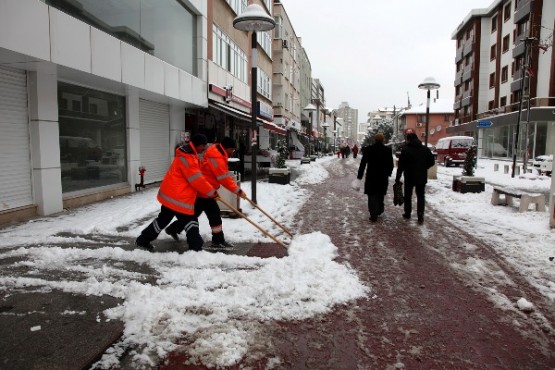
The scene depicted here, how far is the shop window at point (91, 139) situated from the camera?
356 inches

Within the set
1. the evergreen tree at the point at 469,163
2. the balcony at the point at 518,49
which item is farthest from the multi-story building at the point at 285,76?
the evergreen tree at the point at 469,163

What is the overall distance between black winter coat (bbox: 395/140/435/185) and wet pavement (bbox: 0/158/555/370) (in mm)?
2992

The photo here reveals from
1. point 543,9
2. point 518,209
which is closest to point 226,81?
point 518,209

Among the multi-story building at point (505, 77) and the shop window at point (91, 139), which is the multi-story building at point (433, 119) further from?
the shop window at point (91, 139)

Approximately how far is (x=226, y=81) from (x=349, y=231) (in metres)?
12.4

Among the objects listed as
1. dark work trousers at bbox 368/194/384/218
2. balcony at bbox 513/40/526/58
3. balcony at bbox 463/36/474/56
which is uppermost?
balcony at bbox 463/36/474/56

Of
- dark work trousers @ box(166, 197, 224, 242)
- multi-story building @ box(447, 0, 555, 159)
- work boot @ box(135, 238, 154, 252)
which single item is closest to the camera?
work boot @ box(135, 238, 154, 252)

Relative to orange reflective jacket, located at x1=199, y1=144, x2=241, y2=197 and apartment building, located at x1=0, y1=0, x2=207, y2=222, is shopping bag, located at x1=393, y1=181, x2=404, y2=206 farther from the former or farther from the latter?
apartment building, located at x1=0, y1=0, x2=207, y2=222

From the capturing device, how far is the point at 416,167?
836 centimetres

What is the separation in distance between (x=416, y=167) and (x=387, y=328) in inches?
211

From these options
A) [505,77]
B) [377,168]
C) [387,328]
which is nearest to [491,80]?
[505,77]

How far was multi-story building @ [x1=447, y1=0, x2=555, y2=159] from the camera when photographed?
99.5 feet

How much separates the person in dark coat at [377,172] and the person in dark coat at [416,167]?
0.35 meters

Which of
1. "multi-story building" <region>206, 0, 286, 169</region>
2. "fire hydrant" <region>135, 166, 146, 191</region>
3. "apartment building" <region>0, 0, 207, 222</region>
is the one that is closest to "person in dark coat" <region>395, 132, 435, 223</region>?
"apartment building" <region>0, 0, 207, 222</region>
